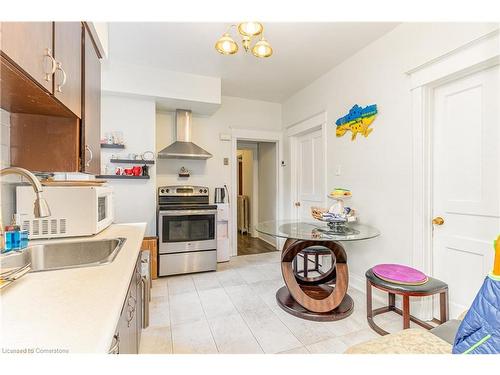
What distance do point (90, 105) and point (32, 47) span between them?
75 cm

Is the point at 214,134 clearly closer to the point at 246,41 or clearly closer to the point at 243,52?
the point at 243,52

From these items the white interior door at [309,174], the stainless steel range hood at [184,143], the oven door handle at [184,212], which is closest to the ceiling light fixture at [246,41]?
the stainless steel range hood at [184,143]

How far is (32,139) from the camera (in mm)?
1354

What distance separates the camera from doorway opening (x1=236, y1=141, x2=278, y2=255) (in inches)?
179

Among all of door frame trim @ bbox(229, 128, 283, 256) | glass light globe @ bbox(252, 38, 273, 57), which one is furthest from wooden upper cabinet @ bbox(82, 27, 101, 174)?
door frame trim @ bbox(229, 128, 283, 256)

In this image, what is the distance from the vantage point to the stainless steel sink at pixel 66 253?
4.05 ft

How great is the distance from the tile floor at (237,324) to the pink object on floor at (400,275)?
18.6 inches

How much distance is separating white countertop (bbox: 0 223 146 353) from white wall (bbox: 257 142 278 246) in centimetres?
371

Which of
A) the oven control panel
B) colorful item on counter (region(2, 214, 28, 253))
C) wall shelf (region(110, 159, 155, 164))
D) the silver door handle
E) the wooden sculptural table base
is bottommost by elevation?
the wooden sculptural table base

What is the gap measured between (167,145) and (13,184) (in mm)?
2243

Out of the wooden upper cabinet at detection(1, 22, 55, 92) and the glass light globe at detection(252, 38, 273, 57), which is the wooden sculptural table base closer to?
the glass light globe at detection(252, 38, 273, 57)

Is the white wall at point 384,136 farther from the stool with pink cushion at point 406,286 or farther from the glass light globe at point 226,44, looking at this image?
the glass light globe at point 226,44

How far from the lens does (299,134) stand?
3.83 m

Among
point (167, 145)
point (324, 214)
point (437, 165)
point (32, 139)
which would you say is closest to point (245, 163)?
point (167, 145)
